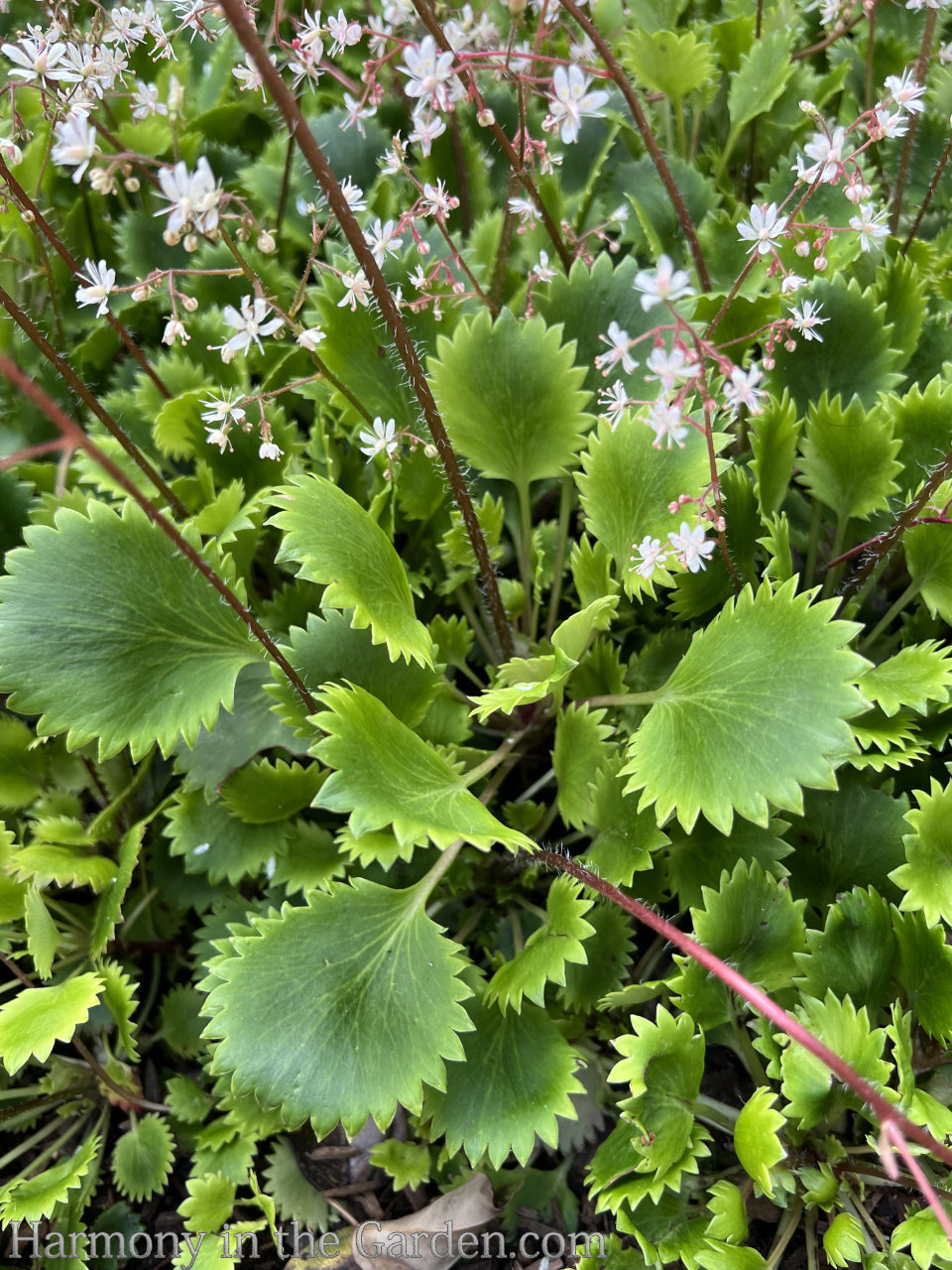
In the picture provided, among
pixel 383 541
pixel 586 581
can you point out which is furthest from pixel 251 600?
pixel 586 581

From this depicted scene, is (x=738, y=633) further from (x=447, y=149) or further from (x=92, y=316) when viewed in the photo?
(x=92, y=316)

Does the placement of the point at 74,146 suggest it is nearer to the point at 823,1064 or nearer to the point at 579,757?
the point at 579,757

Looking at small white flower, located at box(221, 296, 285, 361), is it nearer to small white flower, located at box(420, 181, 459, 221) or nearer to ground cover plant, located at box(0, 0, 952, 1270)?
ground cover plant, located at box(0, 0, 952, 1270)

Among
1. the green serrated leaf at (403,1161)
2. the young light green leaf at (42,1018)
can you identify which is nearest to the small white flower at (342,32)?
the young light green leaf at (42,1018)

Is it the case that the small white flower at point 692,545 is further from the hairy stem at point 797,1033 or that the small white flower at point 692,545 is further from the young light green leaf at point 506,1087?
the young light green leaf at point 506,1087

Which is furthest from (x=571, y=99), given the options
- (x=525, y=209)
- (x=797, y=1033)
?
(x=797, y=1033)

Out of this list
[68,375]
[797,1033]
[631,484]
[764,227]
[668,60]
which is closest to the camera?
[797,1033]

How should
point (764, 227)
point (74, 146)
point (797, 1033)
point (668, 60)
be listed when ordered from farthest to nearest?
point (668, 60) → point (764, 227) → point (74, 146) → point (797, 1033)
